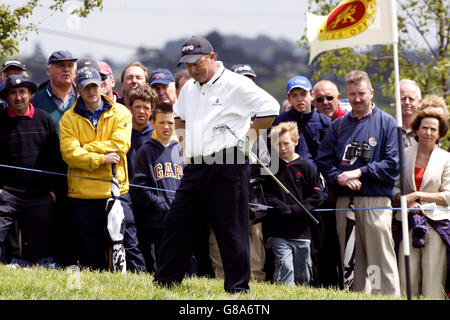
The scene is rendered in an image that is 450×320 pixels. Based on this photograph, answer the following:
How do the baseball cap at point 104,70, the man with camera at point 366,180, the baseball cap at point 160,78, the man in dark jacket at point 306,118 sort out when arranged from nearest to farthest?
the man with camera at point 366,180 → the man in dark jacket at point 306,118 → the baseball cap at point 104,70 → the baseball cap at point 160,78

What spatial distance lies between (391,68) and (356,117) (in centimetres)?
1172

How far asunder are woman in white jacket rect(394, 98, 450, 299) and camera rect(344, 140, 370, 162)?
730 mm

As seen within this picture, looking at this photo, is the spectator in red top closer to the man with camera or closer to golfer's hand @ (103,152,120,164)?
the man with camera

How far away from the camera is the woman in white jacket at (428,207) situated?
9.66 m

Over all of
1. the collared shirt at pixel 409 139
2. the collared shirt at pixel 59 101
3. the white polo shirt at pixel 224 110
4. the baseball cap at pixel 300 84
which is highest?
the baseball cap at pixel 300 84

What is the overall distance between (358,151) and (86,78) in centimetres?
354

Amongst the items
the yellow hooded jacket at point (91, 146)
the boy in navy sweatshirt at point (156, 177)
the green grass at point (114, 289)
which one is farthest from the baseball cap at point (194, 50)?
the boy in navy sweatshirt at point (156, 177)

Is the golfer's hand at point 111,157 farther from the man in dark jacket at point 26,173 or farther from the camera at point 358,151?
the camera at point 358,151

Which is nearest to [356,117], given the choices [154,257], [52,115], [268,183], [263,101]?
[268,183]

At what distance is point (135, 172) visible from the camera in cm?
1013

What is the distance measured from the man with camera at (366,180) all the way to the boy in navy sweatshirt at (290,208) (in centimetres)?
30

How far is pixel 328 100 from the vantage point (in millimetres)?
11320

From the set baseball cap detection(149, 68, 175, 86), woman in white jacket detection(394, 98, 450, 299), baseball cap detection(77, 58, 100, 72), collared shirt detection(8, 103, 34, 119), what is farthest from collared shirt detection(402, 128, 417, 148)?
A: collared shirt detection(8, 103, 34, 119)

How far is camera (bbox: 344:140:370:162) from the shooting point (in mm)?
9586
